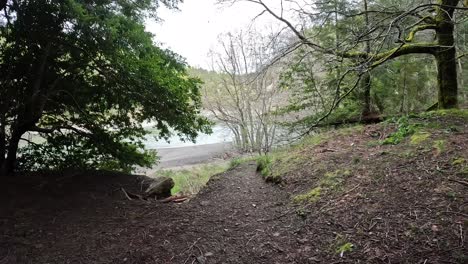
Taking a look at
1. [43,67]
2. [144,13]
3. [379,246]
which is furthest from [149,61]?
[379,246]

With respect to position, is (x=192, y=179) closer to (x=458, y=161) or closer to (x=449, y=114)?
(x=449, y=114)

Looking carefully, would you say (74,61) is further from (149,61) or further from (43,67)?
(149,61)

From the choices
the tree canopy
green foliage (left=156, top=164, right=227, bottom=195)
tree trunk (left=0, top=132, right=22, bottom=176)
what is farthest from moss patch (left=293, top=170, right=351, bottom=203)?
green foliage (left=156, top=164, right=227, bottom=195)

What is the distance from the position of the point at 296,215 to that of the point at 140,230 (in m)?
1.77

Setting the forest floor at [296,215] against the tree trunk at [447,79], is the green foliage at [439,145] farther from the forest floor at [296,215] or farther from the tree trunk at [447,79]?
the tree trunk at [447,79]

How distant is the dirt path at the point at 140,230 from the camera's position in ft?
9.62

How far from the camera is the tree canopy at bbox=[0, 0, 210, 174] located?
155 inches

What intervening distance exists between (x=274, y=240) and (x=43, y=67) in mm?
3922

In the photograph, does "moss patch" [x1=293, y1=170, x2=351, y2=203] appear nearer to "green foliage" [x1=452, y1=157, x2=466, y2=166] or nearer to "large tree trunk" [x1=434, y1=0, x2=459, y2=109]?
"green foliage" [x1=452, y1=157, x2=466, y2=166]

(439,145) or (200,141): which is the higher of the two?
(200,141)

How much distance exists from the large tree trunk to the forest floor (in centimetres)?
96

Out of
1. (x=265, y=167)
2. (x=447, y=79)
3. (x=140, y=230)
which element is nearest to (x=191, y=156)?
(x=265, y=167)

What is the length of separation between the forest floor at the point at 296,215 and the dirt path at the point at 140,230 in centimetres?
1

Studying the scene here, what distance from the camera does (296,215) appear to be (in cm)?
345
